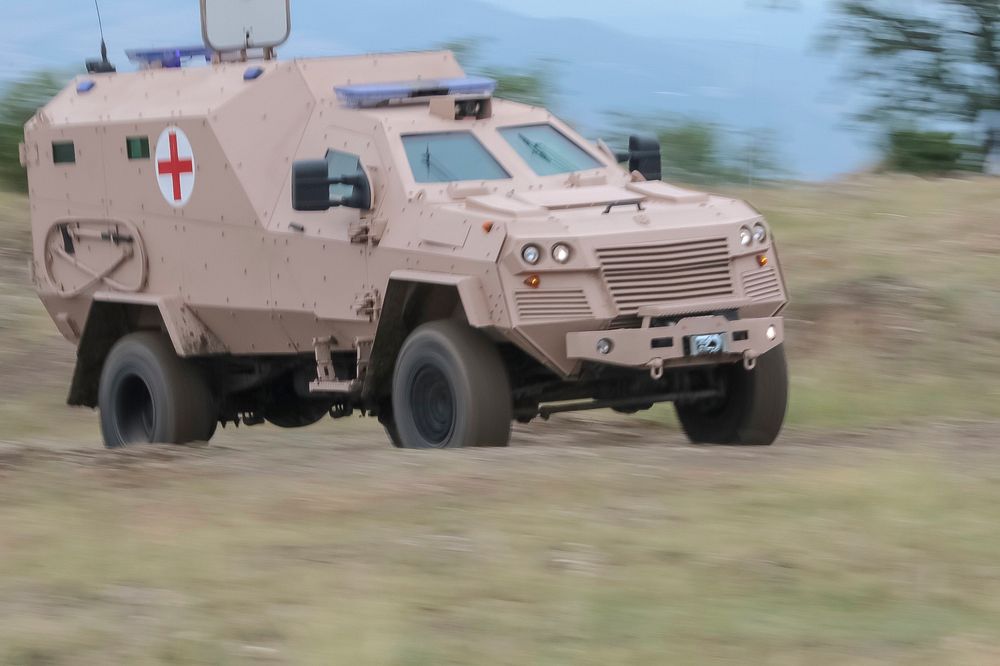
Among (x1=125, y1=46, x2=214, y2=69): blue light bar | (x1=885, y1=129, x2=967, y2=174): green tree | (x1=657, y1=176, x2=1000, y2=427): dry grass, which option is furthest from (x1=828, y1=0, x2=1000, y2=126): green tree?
(x1=125, y1=46, x2=214, y2=69): blue light bar

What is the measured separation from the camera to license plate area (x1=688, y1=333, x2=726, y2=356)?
971cm

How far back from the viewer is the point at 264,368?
41.3 feet

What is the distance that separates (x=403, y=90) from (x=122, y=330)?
3.29 metres

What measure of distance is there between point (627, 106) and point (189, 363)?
39.6 ft

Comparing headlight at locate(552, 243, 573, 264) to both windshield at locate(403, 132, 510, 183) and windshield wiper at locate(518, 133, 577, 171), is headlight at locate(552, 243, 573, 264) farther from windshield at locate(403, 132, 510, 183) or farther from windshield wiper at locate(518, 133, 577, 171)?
windshield wiper at locate(518, 133, 577, 171)

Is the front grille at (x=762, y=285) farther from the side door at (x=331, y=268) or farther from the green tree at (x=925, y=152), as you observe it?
the green tree at (x=925, y=152)

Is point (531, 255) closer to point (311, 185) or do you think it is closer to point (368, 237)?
point (368, 237)

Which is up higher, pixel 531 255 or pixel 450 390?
pixel 531 255

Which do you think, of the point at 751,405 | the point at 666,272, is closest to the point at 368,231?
the point at 666,272

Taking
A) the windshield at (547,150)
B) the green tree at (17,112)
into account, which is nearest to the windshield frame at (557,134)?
the windshield at (547,150)

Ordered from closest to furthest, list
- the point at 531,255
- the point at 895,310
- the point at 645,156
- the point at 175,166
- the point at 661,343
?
the point at 531,255 → the point at 661,343 → the point at 645,156 → the point at 175,166 → the point at 895,310

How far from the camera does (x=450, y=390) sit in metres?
9.93

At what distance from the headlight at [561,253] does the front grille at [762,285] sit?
1118 mm

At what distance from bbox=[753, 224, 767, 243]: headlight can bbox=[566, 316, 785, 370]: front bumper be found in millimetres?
585
